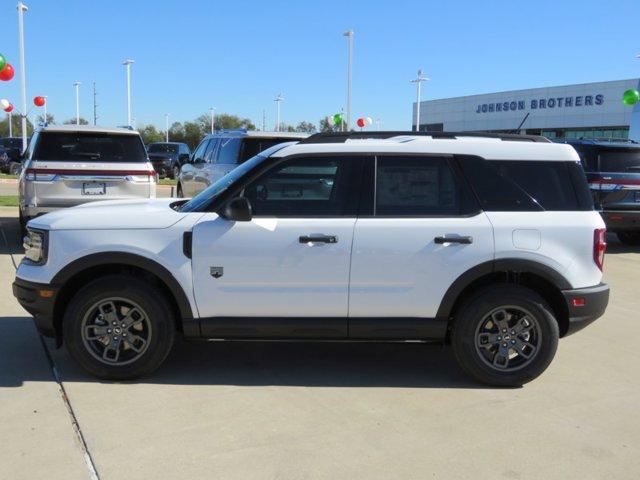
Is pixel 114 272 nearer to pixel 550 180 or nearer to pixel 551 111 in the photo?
pixel 550 180

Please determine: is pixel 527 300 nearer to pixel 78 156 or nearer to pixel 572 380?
pixel 572 380

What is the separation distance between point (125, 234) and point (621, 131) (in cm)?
5065

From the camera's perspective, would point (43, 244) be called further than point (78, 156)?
No

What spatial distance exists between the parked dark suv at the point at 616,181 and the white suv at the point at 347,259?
6750mm

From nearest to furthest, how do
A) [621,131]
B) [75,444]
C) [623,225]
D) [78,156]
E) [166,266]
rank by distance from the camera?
[75,444], [166,266], [78,156], [623,225], [621,131]

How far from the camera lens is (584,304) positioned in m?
4.79

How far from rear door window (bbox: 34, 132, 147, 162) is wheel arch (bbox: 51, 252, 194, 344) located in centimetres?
513

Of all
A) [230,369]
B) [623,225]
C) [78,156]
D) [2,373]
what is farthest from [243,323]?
[623,225]

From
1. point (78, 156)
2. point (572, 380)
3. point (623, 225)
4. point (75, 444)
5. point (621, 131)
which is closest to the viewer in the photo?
point (75, 444)

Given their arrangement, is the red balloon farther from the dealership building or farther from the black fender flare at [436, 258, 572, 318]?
the dealership building

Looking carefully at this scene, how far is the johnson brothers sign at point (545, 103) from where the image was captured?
4997 cm

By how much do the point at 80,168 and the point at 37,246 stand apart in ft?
16.0

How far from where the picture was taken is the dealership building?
158ft

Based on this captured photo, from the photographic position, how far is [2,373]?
485 centimetres
